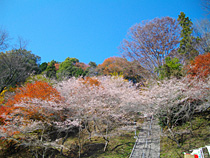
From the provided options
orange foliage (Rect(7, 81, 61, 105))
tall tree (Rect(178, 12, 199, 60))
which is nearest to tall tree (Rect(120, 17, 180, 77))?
tall tree (Rect(178, 12, 199, 60))

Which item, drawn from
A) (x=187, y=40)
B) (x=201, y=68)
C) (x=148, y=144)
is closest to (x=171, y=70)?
(x=201, y=68)

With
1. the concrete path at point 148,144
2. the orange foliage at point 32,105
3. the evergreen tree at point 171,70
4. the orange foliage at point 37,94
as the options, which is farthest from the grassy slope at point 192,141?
the orange foliage at point 37,94

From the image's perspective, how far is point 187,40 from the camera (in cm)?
1568

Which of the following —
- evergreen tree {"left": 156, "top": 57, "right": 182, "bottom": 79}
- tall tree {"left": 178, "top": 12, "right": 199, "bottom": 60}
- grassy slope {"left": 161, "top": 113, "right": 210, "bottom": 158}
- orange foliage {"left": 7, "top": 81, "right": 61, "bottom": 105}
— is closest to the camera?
grassy slope {"left": 161, "top": 113, "right": 210, "bottom": 158}

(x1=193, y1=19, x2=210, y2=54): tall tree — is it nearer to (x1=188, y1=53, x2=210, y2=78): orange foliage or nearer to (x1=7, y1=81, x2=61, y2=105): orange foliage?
(x1=188, y1=53, x2=210, y2=78): orange foliage

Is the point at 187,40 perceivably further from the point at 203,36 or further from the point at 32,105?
the point at 32,105

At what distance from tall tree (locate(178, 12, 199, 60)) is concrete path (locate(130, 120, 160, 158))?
8279mm

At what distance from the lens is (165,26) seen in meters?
17.7

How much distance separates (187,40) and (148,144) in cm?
1266

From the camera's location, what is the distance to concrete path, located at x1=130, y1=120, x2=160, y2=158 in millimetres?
7694

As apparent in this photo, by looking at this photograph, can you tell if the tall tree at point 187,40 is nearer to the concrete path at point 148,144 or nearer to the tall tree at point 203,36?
the tall tree at point 203,36

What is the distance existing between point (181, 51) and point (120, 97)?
10.0 meters

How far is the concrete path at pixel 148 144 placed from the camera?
25.2 ft

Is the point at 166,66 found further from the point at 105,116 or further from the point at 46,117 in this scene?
the point at 46,117
